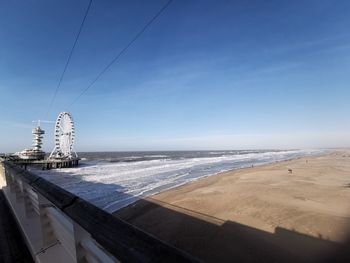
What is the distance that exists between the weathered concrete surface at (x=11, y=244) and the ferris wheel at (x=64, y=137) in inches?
2127

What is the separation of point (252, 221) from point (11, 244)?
291 inches

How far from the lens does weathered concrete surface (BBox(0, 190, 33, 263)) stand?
10.0ft

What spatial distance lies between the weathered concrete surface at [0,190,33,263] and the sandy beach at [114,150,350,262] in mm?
4018

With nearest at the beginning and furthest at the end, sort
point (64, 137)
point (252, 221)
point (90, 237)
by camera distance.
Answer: point (90, 237) → point (252, 221) → point (64, 137)

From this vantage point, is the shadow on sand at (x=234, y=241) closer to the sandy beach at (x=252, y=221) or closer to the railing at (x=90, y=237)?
the sandy beach at (x=252, y=221)

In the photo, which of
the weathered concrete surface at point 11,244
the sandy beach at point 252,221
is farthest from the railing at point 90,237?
the sandy beach at point 252,221

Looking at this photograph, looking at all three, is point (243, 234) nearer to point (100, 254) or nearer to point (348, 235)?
point (348, 235)

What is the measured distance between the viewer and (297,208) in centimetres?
998

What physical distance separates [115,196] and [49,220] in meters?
12.3

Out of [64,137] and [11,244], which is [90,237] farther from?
[64,137]

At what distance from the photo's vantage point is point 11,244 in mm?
3525

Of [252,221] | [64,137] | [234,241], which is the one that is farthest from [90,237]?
[64,137]

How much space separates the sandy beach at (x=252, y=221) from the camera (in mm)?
6539

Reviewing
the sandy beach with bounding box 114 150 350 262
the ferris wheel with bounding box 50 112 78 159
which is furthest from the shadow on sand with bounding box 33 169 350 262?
the ferris wheel with bounding box 50 112 78 159
